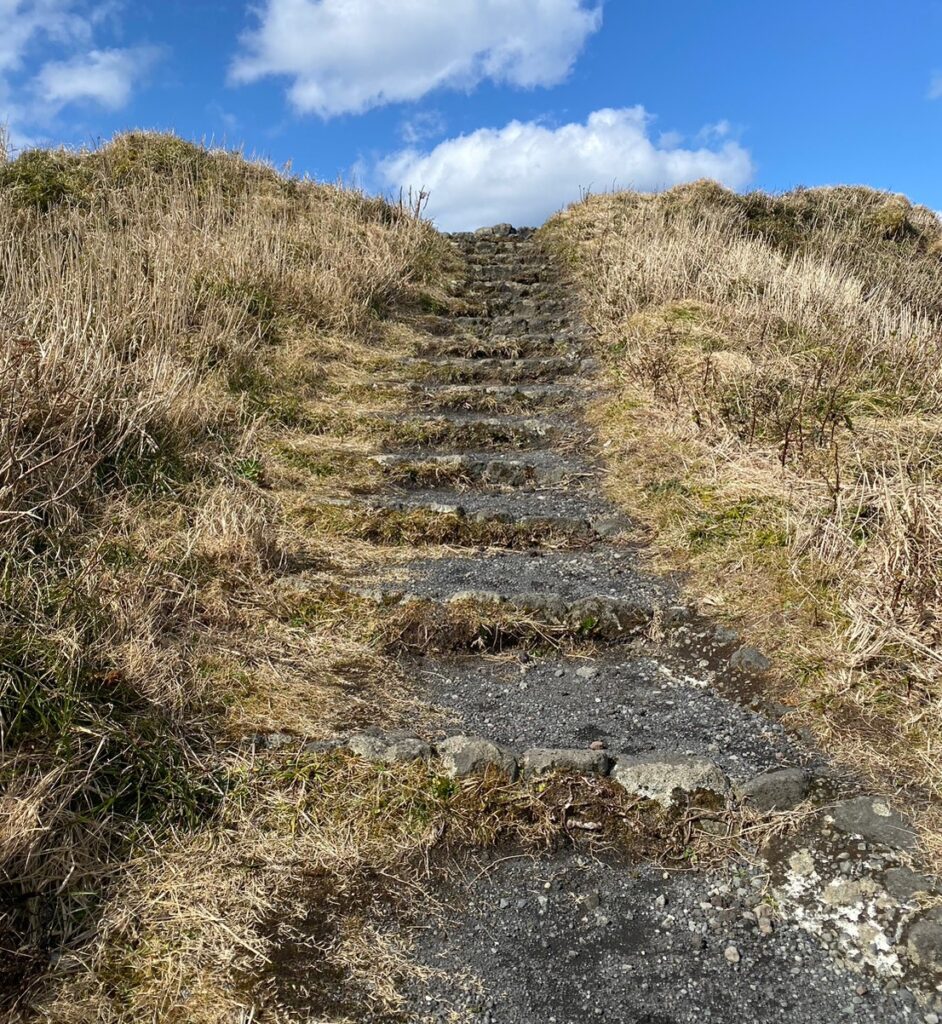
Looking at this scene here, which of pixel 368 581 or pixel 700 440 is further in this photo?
pixel 700 440

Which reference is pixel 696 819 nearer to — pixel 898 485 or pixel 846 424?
pixel 898 485

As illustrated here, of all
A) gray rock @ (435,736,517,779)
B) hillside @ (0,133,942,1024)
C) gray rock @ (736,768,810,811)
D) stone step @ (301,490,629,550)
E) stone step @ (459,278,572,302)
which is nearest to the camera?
hillside @ (0,133,942,1024)

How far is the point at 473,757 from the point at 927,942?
4.82 feet

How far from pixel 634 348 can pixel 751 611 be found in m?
4.03

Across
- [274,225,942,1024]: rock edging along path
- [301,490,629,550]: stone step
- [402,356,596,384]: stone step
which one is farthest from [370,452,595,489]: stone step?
[402,356,596,384]: stone step

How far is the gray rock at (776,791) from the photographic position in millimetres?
2627

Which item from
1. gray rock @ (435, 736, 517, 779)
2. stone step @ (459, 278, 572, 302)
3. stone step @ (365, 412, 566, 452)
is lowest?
gray rock @ (435, 736, 517, 779)

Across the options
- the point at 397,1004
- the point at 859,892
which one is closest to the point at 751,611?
the point at 859,892

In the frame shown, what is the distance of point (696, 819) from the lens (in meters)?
2.63

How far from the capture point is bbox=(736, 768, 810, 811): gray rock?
2627 millimetres

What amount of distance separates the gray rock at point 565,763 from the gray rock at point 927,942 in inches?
40.9

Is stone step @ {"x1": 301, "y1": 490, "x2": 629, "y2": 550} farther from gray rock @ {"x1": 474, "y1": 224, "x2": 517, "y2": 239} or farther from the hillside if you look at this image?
gray rock @ {"x1": 474, "y1": 224, "x2": 517, "y2": 239}

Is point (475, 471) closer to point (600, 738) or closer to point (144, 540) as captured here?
point (144, 540)

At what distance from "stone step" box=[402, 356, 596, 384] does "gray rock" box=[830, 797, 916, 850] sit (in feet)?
Answer: 18.3
